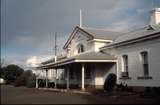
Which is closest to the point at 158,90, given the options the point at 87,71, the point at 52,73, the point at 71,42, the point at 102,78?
the point at 102,78

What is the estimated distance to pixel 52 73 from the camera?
4988cm

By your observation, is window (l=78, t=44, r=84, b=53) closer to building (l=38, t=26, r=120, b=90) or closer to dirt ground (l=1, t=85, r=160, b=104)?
building (l=38, t=26, r=120, b=90)

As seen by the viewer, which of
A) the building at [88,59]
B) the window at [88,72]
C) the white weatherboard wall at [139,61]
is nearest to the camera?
the white weatherboard wall at [139,61]

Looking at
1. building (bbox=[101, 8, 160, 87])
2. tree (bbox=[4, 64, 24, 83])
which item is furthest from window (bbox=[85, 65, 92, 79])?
tree (bbox=[4, 64, 24, 83])

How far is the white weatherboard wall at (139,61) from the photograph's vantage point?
23.8 meters

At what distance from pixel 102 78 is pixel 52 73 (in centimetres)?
1923

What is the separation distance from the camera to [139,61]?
2602cm

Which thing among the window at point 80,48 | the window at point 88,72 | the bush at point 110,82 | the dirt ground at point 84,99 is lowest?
the dirt ground at point 84,99

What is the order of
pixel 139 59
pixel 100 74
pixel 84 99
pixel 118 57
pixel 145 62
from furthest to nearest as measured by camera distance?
pixel 100 74 → pixel 118 57 → pixel 139 59 → pixel 145 62 → pixel 84 99

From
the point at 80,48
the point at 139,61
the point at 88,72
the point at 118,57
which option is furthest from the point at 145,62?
the point at 80,48

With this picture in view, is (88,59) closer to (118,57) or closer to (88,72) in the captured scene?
(118,57)

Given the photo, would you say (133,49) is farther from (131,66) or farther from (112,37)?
(112,37)

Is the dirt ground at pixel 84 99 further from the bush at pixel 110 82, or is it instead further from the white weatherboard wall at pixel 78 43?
the white weatherboard wall at pixel 78 43

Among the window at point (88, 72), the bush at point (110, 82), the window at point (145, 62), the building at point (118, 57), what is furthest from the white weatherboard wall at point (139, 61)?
the window at point (88, 72)
